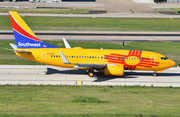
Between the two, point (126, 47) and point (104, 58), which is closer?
point (104, 58)

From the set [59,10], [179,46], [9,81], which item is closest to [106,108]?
[9,81]

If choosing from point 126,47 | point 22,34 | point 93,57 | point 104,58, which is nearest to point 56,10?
point 126,47

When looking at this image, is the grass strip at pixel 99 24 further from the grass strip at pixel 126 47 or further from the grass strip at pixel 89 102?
the grass strip at pixel 89 102

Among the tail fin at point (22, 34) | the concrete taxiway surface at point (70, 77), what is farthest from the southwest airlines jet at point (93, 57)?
the concrete taxiway surface at point (70, 77)

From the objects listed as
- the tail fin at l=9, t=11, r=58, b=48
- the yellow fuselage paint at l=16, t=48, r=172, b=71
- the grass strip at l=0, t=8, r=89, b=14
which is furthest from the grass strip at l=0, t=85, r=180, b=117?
the grass strip at l=0, t=8, r=89, b=14

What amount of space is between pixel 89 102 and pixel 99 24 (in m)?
51.7

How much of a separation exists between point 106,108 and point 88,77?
12.6 meters

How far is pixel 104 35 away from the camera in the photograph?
68.1 metres

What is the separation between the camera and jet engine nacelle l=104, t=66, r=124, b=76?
38875 millimetres

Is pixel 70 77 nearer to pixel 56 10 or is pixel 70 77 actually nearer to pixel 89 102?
pixel 89 102

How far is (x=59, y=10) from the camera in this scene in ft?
318

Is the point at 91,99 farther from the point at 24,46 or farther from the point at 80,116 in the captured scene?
the point at 24,46

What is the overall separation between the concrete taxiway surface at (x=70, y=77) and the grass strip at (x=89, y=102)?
2232 millimetres

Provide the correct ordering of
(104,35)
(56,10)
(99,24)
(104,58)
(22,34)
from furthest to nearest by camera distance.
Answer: (56,10), (99,24), (104,35), (22,34), (104,58)
